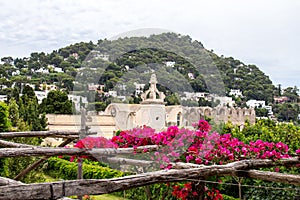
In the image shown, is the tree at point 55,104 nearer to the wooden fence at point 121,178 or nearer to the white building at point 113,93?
the wooden fence at point 121,178

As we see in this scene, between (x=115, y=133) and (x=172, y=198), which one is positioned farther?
(x=172, y=198)

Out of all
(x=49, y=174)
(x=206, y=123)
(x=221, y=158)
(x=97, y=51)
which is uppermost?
(x=97, y=51)

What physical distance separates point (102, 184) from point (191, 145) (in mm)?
2013

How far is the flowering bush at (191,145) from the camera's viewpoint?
12.7ft

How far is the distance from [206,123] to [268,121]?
7.54m

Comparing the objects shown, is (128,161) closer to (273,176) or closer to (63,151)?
(63,151)

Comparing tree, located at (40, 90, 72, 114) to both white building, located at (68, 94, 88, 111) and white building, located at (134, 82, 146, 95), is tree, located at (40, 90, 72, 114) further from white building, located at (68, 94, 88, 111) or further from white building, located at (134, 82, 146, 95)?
white building, located at (134, 82, 146, 95)

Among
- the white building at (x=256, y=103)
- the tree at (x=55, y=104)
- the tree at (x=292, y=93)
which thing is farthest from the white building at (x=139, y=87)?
the tree at (x=292, y=93)

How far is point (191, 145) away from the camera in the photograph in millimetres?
4203

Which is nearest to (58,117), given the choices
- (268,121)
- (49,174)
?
(49,174)

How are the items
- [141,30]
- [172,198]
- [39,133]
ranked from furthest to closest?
[172,198]
[39,133]
[141,30]

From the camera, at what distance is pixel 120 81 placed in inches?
151

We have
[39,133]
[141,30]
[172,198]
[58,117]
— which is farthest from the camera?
[58,117]

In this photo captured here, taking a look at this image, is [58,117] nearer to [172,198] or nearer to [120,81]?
[172,198]
